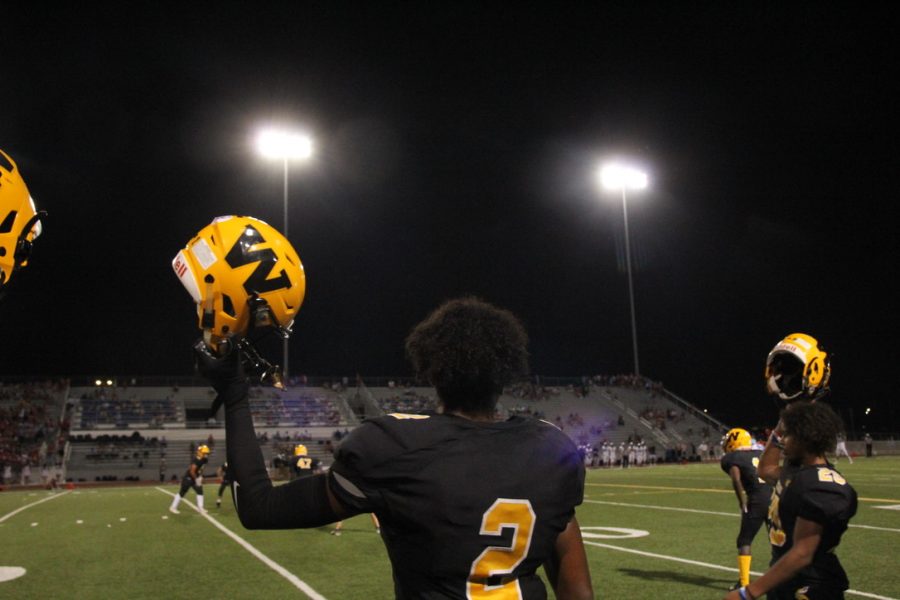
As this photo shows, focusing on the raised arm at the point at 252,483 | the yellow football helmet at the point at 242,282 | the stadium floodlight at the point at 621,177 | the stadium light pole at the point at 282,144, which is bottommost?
the raised arm at the point at 252,483

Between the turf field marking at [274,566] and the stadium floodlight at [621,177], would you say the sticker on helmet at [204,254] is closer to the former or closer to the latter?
the turf field marking at [274,566]

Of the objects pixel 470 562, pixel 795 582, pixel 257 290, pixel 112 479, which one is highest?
pixel 257 290

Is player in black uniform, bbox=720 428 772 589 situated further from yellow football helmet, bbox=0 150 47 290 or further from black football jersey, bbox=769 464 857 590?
yellow football helmet, bbox=0 150 47 290

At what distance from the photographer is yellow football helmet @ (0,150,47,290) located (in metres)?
3.02

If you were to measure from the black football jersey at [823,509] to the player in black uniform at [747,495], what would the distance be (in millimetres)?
4575

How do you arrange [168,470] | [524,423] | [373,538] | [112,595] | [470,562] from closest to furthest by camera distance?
[470,562]
[524,423]
[112,595]
[373,538]
[168,470]

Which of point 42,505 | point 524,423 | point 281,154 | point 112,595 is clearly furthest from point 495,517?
point 281,154

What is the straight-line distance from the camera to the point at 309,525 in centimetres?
213

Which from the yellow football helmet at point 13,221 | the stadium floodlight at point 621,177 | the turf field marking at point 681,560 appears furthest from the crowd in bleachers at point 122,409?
the yellow football helmet at point 13,221

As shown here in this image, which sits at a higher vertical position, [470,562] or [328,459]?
[470,562]

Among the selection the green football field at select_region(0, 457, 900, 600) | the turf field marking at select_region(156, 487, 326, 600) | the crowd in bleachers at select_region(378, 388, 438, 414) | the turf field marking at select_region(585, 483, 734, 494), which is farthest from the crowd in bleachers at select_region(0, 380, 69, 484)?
the turf field marking at select_region(585, 483, 734, 494)

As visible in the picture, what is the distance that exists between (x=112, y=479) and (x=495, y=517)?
37.5 m

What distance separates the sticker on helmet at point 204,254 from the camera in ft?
8.39

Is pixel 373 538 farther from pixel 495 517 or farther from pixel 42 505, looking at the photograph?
pixel 42 505
